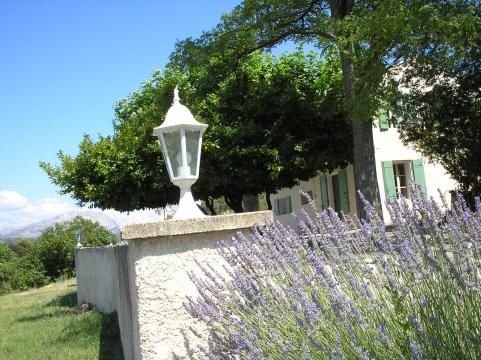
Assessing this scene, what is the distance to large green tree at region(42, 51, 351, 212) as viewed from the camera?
527 inches

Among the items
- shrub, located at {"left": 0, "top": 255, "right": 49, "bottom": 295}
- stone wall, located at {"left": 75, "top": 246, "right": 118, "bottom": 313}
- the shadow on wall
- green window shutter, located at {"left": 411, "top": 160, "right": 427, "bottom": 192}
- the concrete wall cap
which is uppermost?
green window shutter, located at {"left": 411, "top": 160, "right": 427, "bottom": 192}

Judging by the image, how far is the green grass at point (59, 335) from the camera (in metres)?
5.70

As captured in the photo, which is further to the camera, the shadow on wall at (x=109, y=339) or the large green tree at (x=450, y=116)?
the large green tree at (x=450, y=116)

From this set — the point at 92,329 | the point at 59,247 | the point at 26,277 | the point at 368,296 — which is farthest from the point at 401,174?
the point at 368,296

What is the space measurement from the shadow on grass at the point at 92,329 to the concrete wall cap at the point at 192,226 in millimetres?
2962

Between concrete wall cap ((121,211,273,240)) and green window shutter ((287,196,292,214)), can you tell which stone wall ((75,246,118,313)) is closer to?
concrete wall cap ((121,211,273,240))

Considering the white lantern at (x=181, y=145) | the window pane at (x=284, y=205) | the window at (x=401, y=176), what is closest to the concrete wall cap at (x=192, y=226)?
the white lantern at (x=181, y=145)

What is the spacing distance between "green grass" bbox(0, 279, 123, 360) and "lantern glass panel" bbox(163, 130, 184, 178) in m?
2.58

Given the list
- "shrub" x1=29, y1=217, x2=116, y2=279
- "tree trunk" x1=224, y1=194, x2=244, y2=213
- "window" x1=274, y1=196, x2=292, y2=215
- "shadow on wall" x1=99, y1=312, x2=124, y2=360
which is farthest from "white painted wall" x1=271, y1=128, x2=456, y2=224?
"shadow on wall" x1=99, y1=312, x2=124, y2=360

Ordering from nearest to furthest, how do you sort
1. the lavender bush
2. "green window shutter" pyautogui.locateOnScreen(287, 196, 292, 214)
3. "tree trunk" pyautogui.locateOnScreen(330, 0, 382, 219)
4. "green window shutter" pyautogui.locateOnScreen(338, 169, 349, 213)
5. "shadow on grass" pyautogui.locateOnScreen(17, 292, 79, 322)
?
the lavender bush → "shadow on grass" pyautogui.locateOnScreen(17, 292, 79, 322) → "tree trunk" pyautogui.locateOnScreen(330, 0, 382, 219) → "green window shutter" pyautogui.locateOnScreen(338, 169, 349, 213) → "green window shutter" pyautogui.locateOnScreen(287, 196, 292, 214)

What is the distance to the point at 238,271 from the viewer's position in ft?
7.89

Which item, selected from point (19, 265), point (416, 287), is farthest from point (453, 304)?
point (19, 265)

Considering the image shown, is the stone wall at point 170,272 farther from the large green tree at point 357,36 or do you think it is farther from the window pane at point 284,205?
the window pane at point 284,205

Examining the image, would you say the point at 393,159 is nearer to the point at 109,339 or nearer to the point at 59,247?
the point at 59,247
